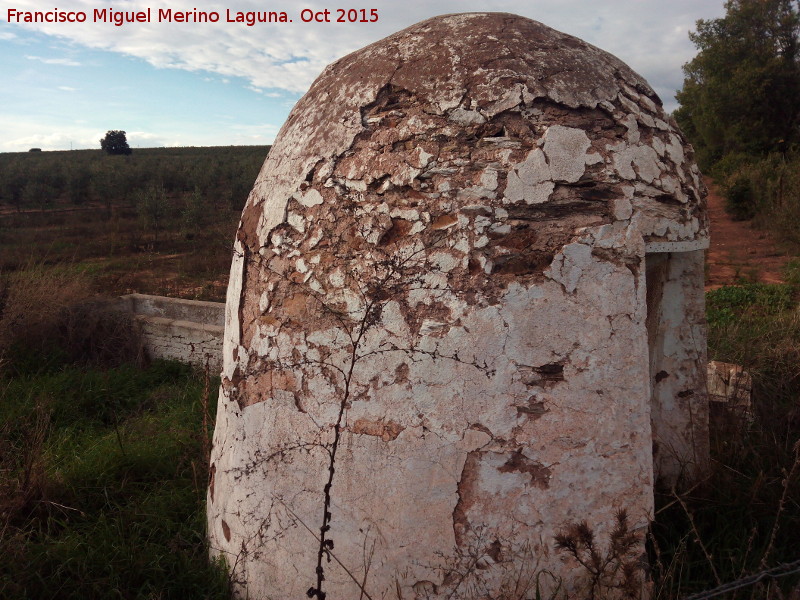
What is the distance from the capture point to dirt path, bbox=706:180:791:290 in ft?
34.8

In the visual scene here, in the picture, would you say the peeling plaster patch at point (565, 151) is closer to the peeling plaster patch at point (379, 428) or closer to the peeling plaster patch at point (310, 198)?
the peeling plaster patch at point (310, 198)

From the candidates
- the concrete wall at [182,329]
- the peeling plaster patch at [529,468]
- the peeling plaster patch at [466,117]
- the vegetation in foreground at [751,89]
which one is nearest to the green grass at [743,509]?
the peeling plaster patch at [529,468]

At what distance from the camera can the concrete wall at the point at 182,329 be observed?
20.8ft

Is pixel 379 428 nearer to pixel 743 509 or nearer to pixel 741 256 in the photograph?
pixel 743 509

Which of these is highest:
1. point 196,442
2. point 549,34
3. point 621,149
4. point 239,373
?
point 549,34

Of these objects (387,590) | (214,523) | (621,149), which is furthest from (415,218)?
(214,523)

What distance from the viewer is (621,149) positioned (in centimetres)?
200

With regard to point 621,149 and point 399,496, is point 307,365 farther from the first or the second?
point 621,149

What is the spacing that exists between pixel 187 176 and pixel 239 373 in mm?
25323

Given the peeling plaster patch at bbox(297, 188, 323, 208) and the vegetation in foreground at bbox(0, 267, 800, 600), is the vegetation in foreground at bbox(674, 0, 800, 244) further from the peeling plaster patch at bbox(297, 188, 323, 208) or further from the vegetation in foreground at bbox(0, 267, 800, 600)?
the peeling plaster patch at bbox(297, 188, 323, 208)

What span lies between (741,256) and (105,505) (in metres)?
13.2

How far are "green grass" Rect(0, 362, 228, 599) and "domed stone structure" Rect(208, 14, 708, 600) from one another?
21.7 inches

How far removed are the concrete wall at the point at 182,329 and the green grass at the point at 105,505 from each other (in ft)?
5.05

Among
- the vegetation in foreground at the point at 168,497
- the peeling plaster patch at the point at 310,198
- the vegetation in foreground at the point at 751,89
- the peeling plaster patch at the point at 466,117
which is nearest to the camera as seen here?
the peeling plaster patch at the point at 466,117
